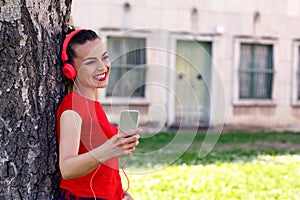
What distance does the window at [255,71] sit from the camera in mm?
16297

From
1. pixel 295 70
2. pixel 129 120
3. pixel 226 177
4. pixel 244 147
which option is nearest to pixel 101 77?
pixel 129 120

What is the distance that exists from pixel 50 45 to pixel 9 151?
50 cm

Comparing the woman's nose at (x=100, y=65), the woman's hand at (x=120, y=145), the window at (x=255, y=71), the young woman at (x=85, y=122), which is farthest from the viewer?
the window at (x=255, y=71)

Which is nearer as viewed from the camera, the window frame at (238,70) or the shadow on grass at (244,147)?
the shadow on grass at (244,147)

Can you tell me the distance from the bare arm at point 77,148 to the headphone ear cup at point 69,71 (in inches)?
7.6

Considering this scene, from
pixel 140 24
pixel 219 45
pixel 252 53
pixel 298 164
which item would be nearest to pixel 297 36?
pixel 252 53

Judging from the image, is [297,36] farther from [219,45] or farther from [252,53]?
[219,45]

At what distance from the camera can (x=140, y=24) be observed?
14664mm

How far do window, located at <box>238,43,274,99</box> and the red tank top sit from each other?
1386 centimetres

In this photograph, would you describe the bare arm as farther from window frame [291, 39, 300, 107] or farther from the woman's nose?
window frame [291, 39, 300, 107]

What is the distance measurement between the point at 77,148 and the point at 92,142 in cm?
13

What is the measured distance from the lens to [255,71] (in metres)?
16.4

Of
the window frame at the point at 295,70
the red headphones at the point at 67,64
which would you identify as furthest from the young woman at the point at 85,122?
the window frame at the point at 295,70

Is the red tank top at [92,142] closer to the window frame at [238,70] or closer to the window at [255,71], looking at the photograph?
the window frame at [238,70]
